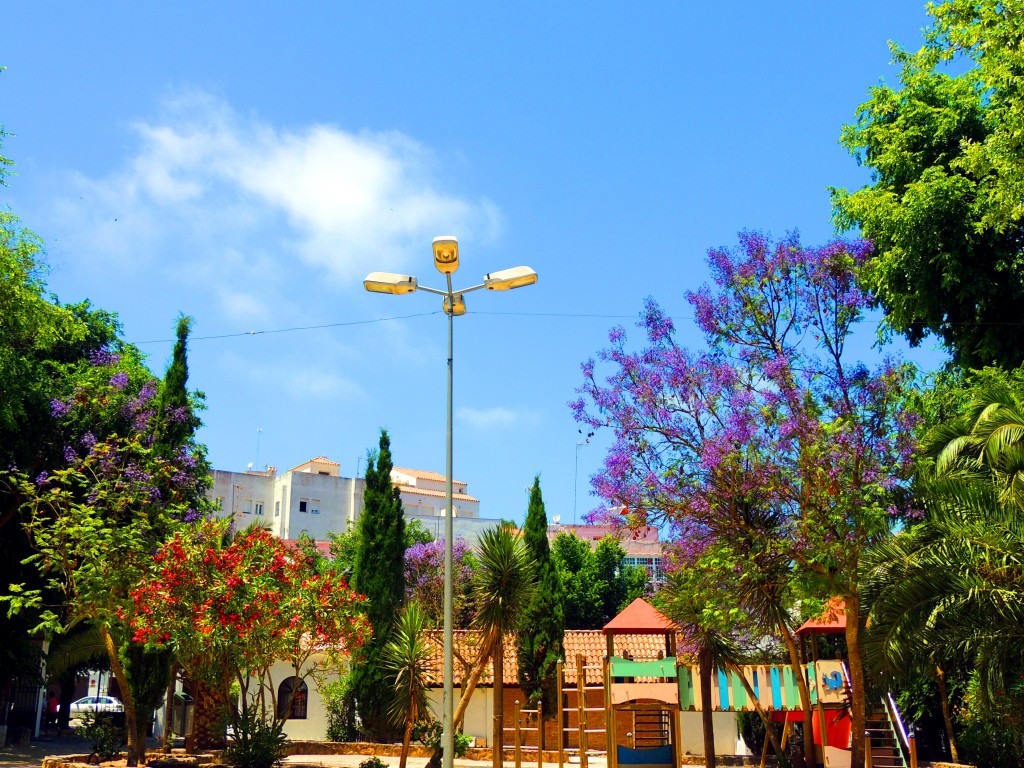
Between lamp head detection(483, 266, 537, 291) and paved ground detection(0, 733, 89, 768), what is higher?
lamp head detection(483, 266, 537, 291)

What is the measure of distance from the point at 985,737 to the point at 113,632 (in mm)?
18695

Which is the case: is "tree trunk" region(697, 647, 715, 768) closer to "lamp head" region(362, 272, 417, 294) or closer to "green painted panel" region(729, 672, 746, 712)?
"green painted panel" region(729, 672, 746, 712)

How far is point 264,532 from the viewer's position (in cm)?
1925

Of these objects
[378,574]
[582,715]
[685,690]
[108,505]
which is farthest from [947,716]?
[108,505]

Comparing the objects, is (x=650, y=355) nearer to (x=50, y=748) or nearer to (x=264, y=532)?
(x=264, y=532)

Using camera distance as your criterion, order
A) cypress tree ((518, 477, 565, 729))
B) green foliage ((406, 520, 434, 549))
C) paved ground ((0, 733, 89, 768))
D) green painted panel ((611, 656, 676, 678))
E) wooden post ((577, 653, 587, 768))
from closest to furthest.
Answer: wooden post ((577, 653, 587, 768)) → green painted panel ((611, 656, 676, 678)) → paved ground ((0, 733, 89, 768)) → cypress tree ((518, 477, 565, 729)) → green foliage ((406, 520, 434, 549))

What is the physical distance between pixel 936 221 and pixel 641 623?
10.8 meters

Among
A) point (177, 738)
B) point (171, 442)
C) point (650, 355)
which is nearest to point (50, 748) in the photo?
point (177, 738)

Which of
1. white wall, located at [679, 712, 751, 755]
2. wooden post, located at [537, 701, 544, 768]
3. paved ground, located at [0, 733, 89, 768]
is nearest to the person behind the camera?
wooden post, located at [537, 701, 544, 768]

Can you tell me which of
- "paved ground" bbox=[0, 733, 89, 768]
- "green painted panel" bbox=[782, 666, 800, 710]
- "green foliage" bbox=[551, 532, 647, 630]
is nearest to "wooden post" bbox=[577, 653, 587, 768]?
"green painted panel" bbox=[782, 666, 800, 710]

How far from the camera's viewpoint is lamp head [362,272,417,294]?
41.9ft

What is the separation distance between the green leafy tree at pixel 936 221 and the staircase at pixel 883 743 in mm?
7858

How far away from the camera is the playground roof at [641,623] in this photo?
72.6 ft

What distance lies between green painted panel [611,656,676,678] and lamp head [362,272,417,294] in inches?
428
